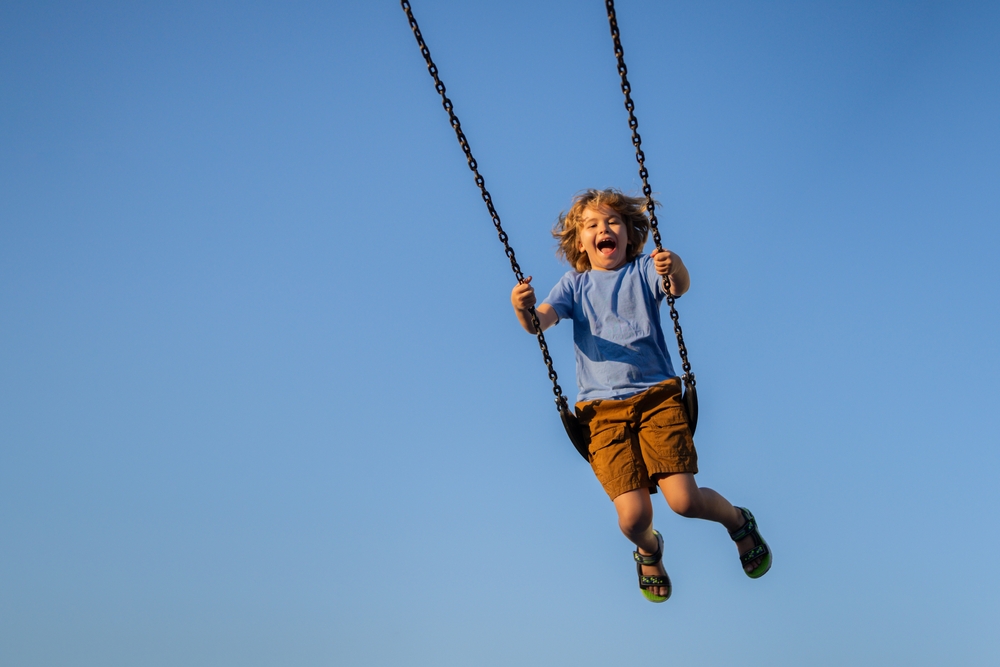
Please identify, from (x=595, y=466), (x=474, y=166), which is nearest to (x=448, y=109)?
(x=474, y=166)

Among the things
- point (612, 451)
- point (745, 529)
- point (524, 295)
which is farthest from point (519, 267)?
point (745, 529)

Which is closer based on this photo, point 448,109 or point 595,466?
point 448,109

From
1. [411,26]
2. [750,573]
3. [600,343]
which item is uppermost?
[411,26]

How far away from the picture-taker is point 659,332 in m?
5.09

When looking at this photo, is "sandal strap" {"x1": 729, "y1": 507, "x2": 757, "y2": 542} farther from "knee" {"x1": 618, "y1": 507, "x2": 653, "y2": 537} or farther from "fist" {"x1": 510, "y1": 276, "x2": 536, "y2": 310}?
"fist" {"x1": 510, "y1": 276, "x2": 536, "y2": 310}

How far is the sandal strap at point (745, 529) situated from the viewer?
5145mm

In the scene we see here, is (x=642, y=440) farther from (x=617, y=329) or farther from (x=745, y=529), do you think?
(x=745, y=529)

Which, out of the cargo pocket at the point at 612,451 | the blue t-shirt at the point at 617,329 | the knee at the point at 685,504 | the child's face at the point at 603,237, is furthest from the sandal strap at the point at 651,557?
the child's face at the point at 603,237

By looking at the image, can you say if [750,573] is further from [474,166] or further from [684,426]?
[474,166]

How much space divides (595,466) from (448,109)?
202cm

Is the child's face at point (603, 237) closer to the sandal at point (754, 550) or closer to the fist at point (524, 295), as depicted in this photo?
the fist at point (524, 295)

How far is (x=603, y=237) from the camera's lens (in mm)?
5375

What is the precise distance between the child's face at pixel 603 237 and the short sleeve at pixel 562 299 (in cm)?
22

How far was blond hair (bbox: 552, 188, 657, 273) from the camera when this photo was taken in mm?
5594
